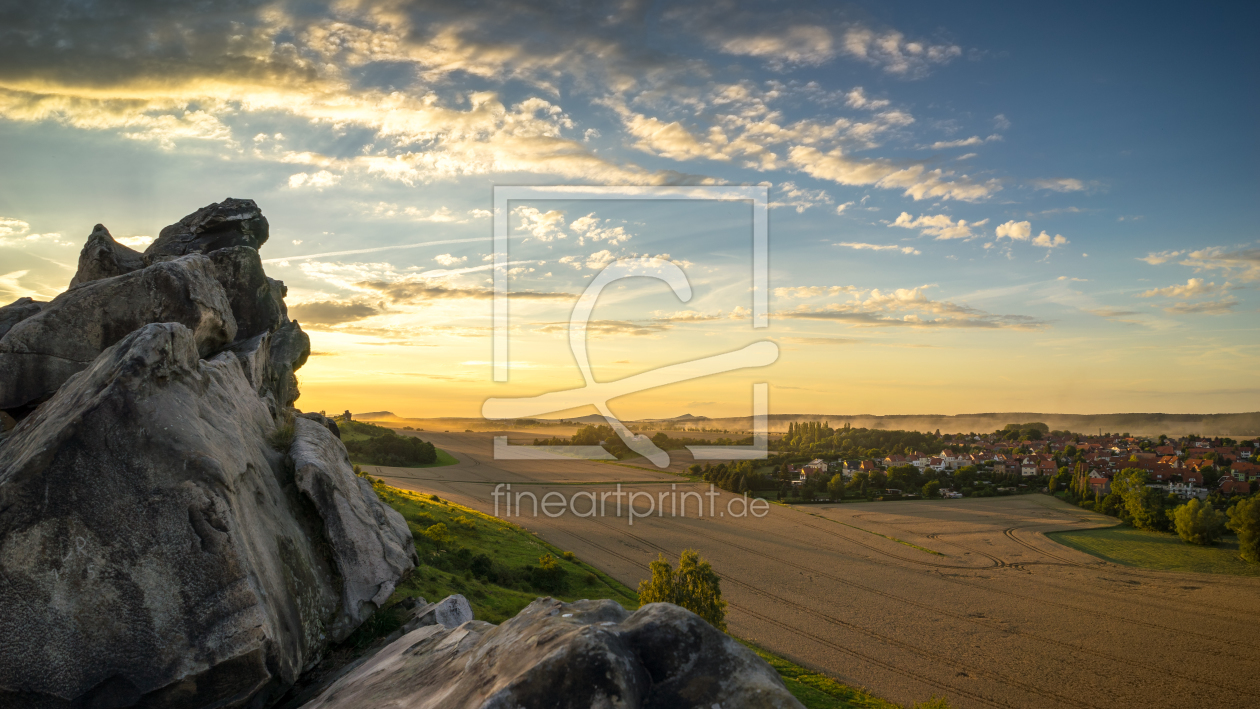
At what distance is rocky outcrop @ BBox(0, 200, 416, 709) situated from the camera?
824 cm

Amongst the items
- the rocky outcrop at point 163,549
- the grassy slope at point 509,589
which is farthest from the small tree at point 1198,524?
the rocky outcrop at point 163,549

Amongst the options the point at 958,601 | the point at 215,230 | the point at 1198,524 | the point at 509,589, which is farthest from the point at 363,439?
the point at 1198,524

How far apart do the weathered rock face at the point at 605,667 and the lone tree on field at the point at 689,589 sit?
108ft

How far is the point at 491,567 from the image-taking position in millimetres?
42562

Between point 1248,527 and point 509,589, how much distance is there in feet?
274

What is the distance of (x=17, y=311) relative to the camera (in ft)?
58.5

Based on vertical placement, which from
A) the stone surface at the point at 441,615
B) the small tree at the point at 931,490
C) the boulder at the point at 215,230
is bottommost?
the small tree at the point at 931,490

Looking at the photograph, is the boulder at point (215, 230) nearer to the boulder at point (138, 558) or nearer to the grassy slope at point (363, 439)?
the boulder at point (138, 558)

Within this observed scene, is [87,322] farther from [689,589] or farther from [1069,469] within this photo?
[1069,469]

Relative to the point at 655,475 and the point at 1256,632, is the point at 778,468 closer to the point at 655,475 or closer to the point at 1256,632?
the point at 655,475

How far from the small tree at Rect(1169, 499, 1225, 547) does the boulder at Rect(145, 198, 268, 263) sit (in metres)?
103

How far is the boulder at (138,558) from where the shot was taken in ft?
27.0

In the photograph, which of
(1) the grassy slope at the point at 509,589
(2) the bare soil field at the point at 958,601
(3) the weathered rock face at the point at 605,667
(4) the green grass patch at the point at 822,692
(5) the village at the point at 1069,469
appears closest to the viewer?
(3) the weathered rock face at the point at 605,667

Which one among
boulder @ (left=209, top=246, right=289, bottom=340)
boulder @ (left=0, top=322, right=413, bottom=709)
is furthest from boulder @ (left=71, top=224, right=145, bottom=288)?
boulder @ (left=0, top=322, right=413, bottom=709)
